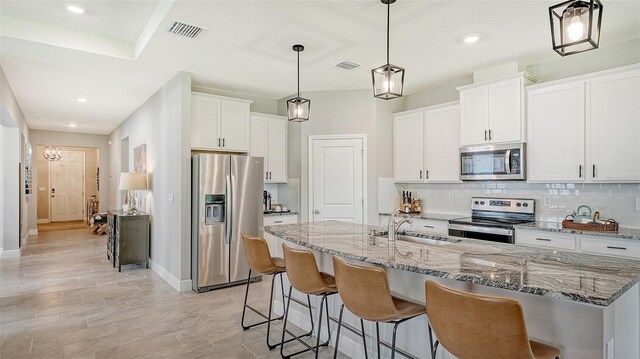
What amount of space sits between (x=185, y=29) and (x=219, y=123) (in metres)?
1.83

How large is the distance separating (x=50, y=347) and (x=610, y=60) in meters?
5.75

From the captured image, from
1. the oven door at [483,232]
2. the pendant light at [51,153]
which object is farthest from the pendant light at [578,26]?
the pendant light at [51,153]

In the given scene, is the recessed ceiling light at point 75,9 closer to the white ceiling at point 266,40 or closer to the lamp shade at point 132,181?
the white ceiling at point 266,40

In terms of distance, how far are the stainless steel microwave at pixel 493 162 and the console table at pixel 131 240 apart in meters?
4.68

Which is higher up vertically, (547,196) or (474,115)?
(474,115)

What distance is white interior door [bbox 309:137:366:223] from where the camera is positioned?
5.30 metres

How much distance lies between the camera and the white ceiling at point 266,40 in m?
2.96

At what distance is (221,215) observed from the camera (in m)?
4.61

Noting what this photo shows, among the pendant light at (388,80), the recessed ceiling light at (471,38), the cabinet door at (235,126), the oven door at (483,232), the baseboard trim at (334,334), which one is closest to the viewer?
the pendant light at (388,80)

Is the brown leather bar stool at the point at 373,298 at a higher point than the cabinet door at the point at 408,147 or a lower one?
lower

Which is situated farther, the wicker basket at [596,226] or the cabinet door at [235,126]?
the cabinet door at [235,126]

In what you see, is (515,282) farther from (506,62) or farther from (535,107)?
(506,62)

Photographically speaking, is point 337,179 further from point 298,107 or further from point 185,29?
point 185,29

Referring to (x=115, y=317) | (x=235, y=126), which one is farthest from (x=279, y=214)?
(x=115, y=317)
